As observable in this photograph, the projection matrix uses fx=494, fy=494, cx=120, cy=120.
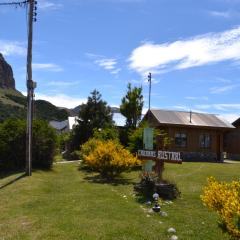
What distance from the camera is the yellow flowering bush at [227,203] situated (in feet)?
24.4

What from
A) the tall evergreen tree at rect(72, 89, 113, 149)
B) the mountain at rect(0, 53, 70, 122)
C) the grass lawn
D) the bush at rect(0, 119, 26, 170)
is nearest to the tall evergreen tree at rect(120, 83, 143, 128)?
the tall evergreen tree at rect(72, 89, 113, 149)

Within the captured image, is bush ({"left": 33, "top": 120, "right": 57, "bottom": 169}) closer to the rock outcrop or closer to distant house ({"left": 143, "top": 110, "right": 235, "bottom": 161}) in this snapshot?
distant house ({"left": 143, "top": 110, "right": 235, "bottom": 161})

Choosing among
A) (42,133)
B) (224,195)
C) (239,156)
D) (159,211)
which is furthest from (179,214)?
(239,156)

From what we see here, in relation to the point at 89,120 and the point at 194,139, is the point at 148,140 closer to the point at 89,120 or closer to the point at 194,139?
the point at 194,139

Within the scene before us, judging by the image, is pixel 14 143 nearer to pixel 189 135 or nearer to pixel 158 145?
pixel 158 145

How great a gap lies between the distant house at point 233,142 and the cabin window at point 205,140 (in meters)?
6.18

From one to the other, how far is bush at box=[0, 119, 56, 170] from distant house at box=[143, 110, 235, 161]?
12.3 meters

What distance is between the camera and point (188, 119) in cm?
4253

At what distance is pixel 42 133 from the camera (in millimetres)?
30188

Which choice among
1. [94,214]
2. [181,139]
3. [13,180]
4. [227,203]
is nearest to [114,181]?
[13,180]

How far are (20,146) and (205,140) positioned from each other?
60.8 feet

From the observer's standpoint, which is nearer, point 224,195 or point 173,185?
point 224,195

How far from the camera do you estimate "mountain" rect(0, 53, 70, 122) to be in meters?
114

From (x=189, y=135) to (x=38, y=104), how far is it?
103194 mm
